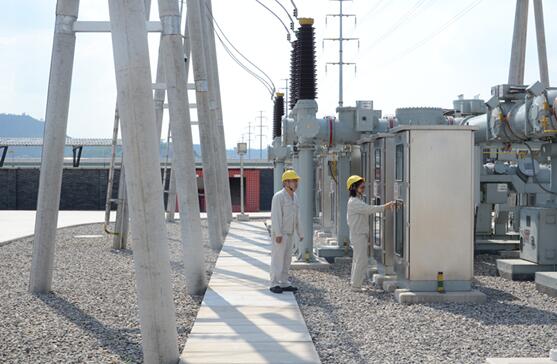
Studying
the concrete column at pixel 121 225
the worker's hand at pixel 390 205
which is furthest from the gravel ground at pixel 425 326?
the concrete column at pixel 121 225

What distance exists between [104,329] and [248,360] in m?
2.27

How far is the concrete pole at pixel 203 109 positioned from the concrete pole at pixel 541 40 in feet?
48.9

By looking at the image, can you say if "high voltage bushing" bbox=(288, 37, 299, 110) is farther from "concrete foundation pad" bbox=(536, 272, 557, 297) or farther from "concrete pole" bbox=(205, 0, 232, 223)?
"concrete pole" bbox=(205, 0, 232, 223)

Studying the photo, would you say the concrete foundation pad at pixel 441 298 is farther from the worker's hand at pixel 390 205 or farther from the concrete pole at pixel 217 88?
the concrete pole at pixel 217 88

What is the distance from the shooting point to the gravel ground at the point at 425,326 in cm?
743

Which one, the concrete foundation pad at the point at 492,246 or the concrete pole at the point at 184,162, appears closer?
the concrete pole at the point at 184,162

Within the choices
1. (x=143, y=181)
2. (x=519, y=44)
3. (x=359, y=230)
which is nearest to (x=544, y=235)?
(x=359, y=230)

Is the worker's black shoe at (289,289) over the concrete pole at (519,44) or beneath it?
beneath

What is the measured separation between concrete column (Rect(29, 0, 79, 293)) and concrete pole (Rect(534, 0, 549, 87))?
832 inches

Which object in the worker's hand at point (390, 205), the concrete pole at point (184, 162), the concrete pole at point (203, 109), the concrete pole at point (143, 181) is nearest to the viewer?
the concrete pole at point (143, 181)

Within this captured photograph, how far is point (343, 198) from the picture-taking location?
15.9 metres

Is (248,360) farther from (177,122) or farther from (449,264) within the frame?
(177,122)

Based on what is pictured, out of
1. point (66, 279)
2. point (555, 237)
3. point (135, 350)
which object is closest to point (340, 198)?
point (555, 237)

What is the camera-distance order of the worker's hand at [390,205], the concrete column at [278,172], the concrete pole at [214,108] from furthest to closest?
the concrete column at [278,172]
the concrete pole at [214,108]
the worker's hand at [390,205]
